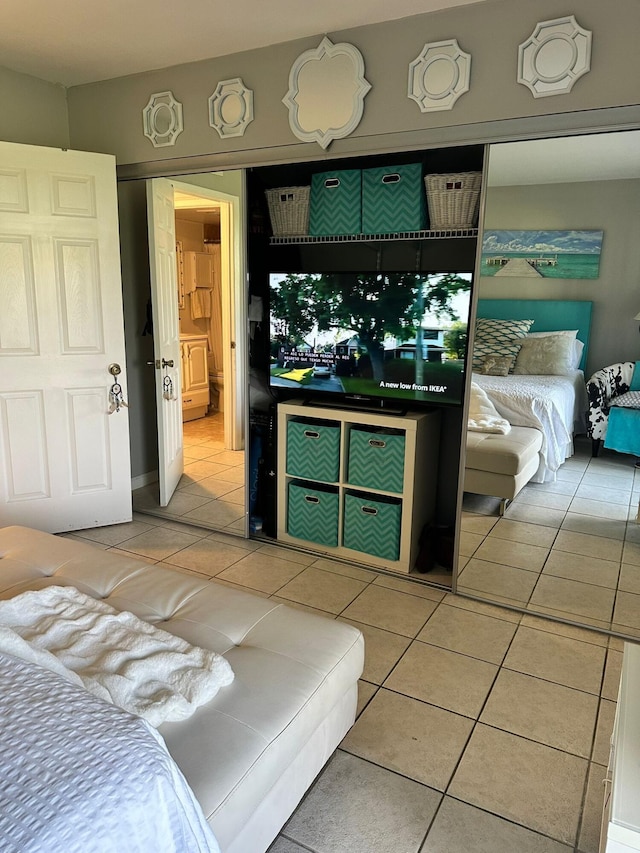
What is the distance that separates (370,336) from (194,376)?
3.20 m

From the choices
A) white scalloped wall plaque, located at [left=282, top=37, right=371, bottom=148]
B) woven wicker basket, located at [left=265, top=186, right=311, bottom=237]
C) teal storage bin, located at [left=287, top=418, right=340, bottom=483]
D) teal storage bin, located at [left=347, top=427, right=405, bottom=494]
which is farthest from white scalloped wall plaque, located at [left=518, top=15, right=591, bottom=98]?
teal storage bin, located at [left=287, top=418, right=340, bottom=483]

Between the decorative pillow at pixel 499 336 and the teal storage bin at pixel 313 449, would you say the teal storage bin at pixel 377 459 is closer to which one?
the teal storage bin at pixel 313 449

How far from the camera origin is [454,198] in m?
2.67

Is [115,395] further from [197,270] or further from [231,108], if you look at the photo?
[197,270]

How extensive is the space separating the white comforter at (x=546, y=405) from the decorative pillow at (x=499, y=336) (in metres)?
0.11

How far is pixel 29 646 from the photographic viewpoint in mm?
1358

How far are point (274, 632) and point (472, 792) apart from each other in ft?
2.39

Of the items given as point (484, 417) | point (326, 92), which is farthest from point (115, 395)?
point (484, 417)

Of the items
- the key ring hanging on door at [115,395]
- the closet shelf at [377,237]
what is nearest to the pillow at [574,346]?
the closet shelf at [377,237]

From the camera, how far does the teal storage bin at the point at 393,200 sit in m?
2.76

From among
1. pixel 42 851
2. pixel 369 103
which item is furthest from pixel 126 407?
pixel 42 851

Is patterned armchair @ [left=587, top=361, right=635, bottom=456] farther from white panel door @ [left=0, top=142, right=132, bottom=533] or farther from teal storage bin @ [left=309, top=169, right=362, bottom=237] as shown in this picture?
white panel door @ [left=0, top=142, right=132, bottom=533]

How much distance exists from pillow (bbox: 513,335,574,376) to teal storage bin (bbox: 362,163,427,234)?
2.44 feet

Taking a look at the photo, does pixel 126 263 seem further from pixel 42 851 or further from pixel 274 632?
pixel 42 851
